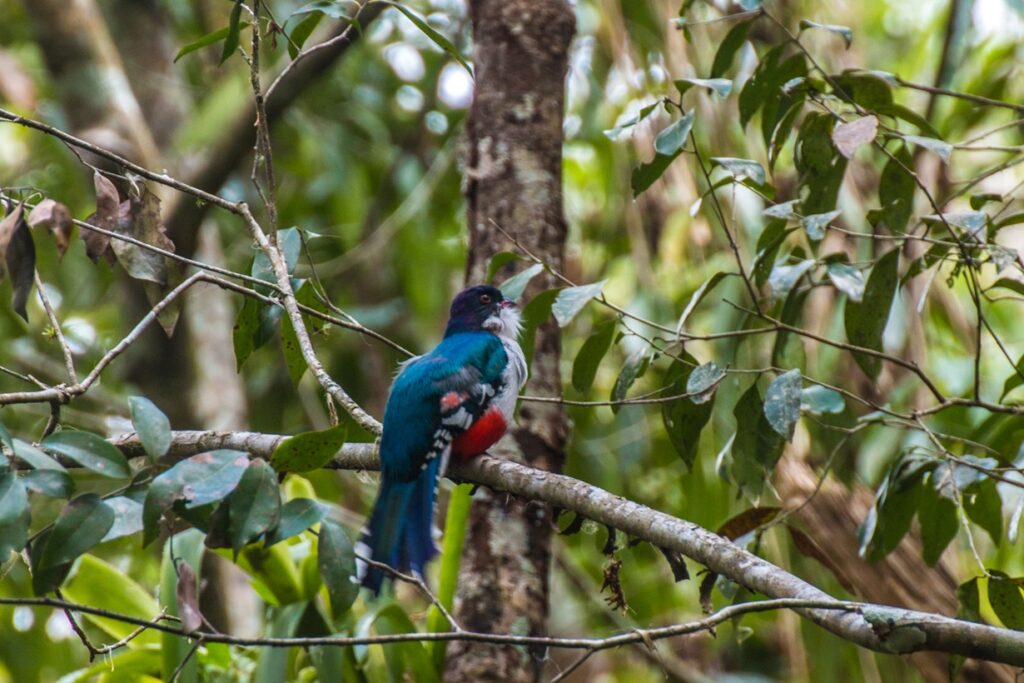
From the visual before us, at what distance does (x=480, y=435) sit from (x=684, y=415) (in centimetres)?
61

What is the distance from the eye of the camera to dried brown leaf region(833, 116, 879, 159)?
8.82ft

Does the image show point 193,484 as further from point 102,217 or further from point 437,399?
point 437,399

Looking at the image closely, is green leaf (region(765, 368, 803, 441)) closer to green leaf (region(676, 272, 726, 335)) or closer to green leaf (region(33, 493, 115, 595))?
green leaf (region(676, 272, 726, 335))

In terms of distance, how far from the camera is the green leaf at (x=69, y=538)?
2.13 meters

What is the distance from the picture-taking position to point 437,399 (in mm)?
3467

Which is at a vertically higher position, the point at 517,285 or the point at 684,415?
the point at 517,285

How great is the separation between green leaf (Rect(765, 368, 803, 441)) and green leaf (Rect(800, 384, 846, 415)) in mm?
301

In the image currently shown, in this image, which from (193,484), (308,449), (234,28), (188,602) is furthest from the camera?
(234,28)

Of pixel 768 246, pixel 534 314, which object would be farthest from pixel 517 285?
pixel 768 246

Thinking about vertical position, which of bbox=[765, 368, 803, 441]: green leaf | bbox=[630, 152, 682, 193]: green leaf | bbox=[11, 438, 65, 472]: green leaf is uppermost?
bbox=[630, 152, 682, 193]: green leaf

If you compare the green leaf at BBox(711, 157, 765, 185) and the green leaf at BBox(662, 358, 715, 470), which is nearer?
the green leaf at BBox(711, 157, 765, 185)

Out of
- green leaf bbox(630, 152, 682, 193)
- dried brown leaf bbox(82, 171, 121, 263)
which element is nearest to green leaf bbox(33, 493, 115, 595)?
dried brown leaf bbox(82, 171, 121, 263)

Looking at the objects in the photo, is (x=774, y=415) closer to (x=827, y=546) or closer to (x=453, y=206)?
(x=827, y=546)

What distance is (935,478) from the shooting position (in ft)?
10.5
